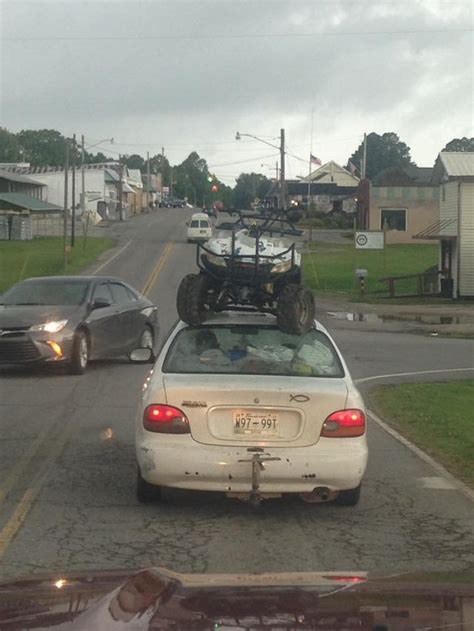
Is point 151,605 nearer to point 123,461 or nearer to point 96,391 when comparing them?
point 123,461

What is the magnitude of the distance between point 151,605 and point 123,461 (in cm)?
607

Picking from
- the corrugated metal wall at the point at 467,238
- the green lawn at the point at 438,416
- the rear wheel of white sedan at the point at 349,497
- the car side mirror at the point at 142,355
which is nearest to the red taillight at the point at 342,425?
the rear wheel of white sedan at the point at 349,497

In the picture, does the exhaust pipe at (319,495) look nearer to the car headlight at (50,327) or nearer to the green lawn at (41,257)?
the car headlight at (50,327)

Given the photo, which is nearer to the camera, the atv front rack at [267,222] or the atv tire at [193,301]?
the atv tire at [193,301]

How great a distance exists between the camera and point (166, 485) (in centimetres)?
712

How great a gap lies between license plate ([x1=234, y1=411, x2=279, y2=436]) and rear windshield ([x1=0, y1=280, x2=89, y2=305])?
932 cm

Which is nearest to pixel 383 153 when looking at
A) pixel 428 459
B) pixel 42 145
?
pixel 42 145

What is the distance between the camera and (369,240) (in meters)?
44.5

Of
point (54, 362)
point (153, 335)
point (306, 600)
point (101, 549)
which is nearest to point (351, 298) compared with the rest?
point (153, 335)

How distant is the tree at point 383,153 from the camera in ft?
545

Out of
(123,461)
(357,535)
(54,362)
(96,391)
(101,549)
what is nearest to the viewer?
(101,549)

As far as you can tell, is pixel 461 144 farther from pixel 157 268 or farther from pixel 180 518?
pixel 180 518

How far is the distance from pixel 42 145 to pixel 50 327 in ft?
579

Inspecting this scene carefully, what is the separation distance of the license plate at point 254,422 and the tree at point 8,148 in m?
171
